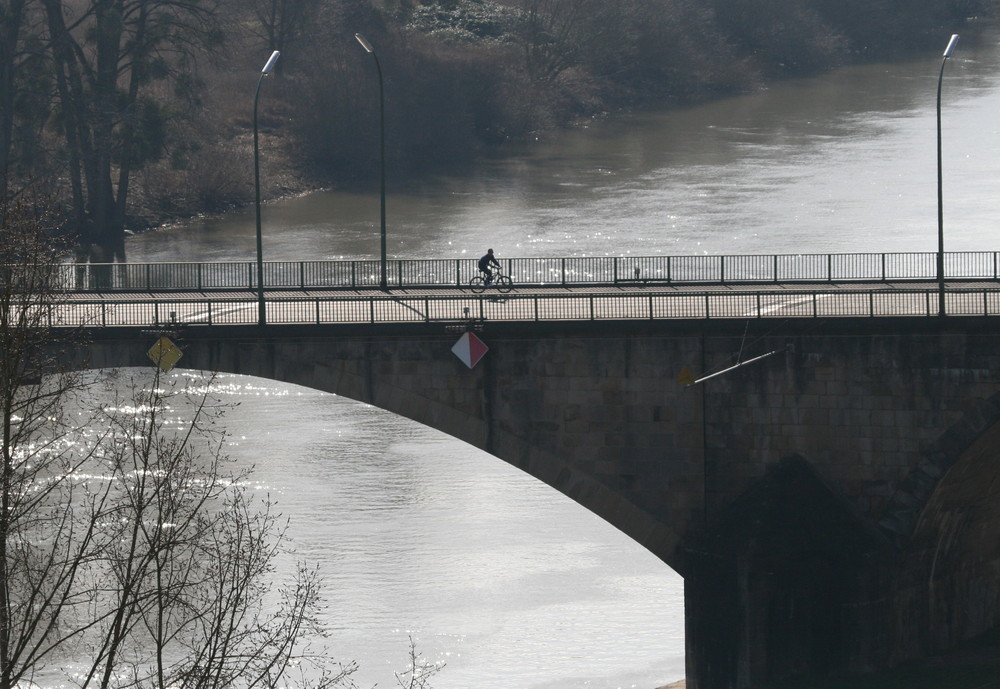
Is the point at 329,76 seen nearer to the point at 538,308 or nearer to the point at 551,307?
the point at 551,307

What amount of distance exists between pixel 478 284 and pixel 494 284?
0.36m

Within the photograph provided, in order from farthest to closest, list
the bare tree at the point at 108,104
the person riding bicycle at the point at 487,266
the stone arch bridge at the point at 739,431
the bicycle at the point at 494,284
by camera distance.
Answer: the bare tree at the point at 108,104 < the bicycle at the point at 494,284 < the person riding bicycle at the point at 487,266 < the stone arch bridge at the point at 739,431

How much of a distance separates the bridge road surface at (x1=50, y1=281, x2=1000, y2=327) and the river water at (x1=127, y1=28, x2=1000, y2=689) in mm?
6549

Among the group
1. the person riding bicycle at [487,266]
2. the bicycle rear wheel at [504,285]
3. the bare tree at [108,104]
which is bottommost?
the bicycle rear wheel at [504,285]

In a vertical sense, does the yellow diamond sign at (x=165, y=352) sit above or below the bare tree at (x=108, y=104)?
below

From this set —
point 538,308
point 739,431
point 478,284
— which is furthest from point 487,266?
point 739,431

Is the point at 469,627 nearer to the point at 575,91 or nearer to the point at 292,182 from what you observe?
the point at 292,182

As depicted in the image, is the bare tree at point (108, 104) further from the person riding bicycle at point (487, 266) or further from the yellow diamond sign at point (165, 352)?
the yellow diamond sign at point (165, 352)

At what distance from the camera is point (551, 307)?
29203mm

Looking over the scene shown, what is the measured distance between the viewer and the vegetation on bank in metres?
62.6

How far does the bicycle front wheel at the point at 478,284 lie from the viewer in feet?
108

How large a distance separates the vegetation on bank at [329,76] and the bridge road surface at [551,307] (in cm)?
2973

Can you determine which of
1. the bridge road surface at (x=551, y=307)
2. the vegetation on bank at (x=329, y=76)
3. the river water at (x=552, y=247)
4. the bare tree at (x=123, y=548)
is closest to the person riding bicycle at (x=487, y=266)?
the bridge road surface at (x=551, y=307)

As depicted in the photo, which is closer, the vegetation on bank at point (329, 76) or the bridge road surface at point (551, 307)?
the bridge road surface at point (551, 307)
